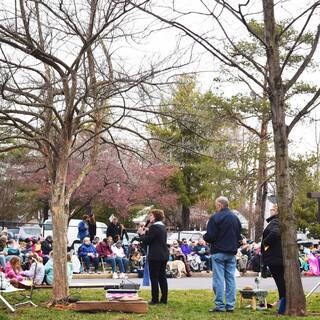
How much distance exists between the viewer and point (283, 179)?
10109mm

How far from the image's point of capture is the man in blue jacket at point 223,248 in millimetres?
10688

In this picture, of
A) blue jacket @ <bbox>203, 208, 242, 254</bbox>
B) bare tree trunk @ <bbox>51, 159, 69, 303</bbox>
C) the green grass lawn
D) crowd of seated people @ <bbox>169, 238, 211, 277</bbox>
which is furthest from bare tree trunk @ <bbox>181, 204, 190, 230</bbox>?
blue jacket @ <bbox>203, 208, 242, 254</bbox>

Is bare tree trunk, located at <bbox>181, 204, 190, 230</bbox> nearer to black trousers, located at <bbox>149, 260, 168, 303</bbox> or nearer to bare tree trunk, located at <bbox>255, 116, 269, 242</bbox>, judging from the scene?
bare tree trunk, located at <bbox>255, 116, 269, 242</bbox>

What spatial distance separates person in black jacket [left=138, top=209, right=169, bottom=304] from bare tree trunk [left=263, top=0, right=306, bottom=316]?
243 cm

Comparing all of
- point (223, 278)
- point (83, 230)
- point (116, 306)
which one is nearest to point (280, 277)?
point (223, 278)

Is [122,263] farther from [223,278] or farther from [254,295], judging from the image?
[223,278]

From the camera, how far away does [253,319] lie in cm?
957

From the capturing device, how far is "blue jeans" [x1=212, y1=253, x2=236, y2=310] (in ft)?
35.0

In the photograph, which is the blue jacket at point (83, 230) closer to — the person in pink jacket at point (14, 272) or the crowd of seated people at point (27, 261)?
the crowd of seated people at point (27, 261)

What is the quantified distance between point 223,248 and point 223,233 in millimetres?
234

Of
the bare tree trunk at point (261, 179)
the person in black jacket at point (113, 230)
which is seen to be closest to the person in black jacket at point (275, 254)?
the person in black jacket at point (113, 230)

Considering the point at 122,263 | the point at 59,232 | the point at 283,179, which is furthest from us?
the point at 122,263

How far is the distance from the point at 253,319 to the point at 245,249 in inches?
681

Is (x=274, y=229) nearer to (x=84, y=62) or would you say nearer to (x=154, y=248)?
(x=154, y=248)
